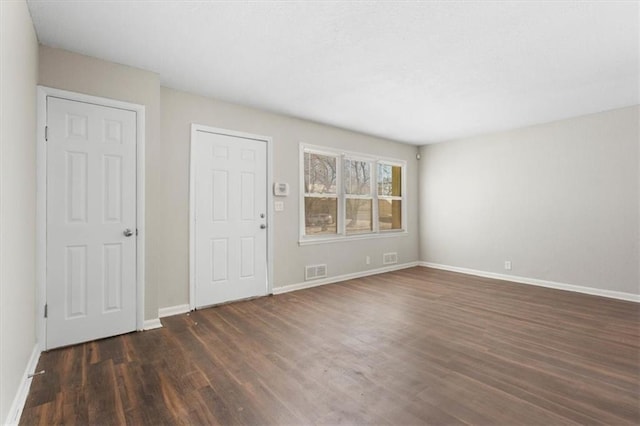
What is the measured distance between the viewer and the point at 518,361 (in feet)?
7.75

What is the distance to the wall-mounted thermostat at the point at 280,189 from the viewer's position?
4.36 meters

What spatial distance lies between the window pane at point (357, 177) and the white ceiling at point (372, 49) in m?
1.45

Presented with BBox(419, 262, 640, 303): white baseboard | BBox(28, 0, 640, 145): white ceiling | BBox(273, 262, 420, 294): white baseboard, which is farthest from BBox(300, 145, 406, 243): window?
BBox(419, 262, 640, 303): white baseboard

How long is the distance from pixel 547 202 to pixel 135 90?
233 inches

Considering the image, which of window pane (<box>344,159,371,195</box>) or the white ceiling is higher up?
the white ceiling

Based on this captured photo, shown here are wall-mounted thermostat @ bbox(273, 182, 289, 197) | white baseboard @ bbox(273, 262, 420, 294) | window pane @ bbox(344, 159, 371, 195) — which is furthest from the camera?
window pane @ bbox(344, 159, 371, 195)

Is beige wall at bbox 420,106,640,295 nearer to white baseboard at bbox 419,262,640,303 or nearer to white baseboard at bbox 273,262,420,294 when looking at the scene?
white baseboard at bbox 419,262,640,303

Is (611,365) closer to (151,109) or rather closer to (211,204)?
(211,204)

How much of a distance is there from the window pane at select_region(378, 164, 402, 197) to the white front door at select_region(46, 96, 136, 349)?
4.34 m

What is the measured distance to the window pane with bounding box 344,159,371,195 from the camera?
213 inches

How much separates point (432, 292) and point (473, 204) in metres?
2.27

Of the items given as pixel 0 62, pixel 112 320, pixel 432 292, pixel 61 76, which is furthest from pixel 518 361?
pixel 61 76

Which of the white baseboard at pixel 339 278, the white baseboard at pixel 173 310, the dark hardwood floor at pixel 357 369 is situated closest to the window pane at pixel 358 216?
the white baseboard at pixel 339 278

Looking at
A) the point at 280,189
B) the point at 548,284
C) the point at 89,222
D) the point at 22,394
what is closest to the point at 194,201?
the point at 89,222
